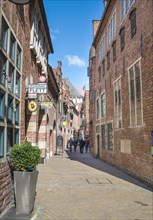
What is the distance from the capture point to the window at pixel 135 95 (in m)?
9.93

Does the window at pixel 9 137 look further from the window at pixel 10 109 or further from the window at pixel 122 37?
the window at pixel 122 37

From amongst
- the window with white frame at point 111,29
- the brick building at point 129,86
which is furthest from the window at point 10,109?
the window with white frame at point 111,29

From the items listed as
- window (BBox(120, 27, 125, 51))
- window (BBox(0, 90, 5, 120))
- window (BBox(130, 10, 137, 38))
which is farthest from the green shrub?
window (BBox(120, 27, 125, 51))

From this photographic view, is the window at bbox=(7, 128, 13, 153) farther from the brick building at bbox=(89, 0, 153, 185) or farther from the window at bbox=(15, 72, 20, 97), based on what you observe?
the brick building at bbox=(89, 0, 153, 185)

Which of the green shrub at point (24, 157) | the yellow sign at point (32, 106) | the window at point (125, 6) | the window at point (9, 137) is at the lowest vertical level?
the green shrub at point (24, 157)

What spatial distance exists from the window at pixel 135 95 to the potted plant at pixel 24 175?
234 inches

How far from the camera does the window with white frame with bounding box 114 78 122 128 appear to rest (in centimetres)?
1312

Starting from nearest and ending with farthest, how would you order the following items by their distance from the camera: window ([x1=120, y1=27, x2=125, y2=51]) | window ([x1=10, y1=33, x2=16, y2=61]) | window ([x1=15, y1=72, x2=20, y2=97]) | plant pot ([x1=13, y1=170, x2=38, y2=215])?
plant pot ([x1=13, y1=170, x2=38, y2=215])
window ([x1=10, y1=33, x2=16, y2=61])
window ([x1=15, y1=72, x2=20, y2=97])
window ([x1=120, y1=27, x2=125, y2=51])

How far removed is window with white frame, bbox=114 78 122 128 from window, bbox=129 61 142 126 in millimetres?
1988

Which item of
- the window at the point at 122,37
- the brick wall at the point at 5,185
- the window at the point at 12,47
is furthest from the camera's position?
the window at the point at 122,37

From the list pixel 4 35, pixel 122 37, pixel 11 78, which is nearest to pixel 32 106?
pixel 11 78

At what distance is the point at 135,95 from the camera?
10422 mm

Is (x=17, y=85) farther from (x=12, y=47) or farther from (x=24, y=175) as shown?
(x=24, y=175)

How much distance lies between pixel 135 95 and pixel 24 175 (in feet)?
22.9
